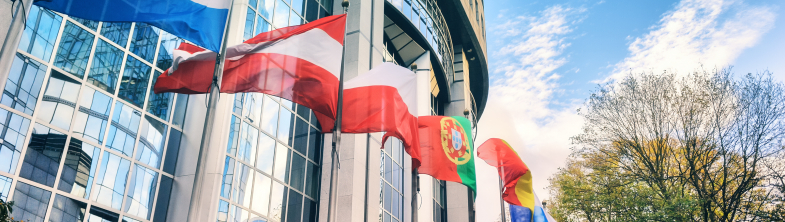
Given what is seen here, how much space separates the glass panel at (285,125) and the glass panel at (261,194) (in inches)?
70.8

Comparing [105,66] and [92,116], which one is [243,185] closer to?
[92,116]

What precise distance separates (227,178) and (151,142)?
2199 mm

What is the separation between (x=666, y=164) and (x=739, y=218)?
4.47 m

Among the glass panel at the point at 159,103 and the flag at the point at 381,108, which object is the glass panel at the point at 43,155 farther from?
the flag at the point at 381,108

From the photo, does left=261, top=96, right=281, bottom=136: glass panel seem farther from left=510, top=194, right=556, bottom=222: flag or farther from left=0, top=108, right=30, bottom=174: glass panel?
left=510, top=194, right=556, bottom=222: flag

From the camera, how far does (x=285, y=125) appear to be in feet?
64.3

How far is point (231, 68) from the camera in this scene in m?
11.1

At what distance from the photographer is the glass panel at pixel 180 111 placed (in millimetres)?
15555

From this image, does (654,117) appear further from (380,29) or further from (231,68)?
(231,68)

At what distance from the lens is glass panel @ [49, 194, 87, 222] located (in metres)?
11.8

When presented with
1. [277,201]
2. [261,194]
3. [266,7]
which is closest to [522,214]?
[277,201]

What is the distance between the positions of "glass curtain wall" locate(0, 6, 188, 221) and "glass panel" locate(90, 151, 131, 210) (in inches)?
0.9

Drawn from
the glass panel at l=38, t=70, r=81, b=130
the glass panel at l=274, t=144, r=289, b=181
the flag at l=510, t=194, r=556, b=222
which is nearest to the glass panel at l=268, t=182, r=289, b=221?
the glass panel at l=274, t=144, r=289, b=181

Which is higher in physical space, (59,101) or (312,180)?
(312,180)
